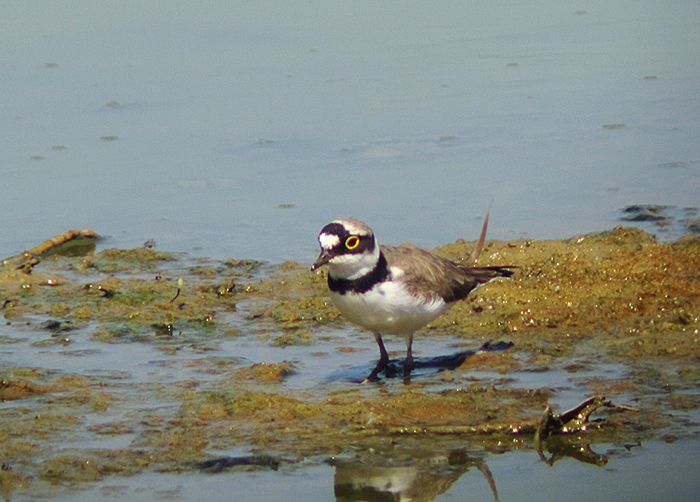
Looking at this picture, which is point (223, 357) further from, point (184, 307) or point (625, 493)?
point (625, 493)

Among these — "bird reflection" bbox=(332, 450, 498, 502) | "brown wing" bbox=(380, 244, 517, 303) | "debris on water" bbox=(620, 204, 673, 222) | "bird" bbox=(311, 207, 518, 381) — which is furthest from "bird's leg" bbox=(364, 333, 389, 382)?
"debris on water" bbox=(620, 204, 673, 222)

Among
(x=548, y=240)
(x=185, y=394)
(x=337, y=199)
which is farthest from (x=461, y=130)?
(x=185, y=394)

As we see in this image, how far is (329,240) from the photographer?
5.13 m

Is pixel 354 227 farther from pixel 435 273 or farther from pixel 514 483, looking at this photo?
pixel 514 483

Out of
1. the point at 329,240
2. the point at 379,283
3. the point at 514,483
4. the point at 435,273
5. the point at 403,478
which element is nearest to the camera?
the point at 514,483

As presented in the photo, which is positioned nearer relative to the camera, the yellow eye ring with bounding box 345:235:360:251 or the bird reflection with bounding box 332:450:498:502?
the bird reflection with bounding box 332:450:498:502

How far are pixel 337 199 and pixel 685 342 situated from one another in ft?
11.7

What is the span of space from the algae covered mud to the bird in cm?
35

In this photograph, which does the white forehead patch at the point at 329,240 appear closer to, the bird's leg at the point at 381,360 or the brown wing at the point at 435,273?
the brown wing at the point at 435,273

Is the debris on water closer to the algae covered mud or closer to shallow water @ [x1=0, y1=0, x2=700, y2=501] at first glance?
shallow water @ [x1=0, y1=0, x2=700, y2=501]

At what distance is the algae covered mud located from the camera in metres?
4.10

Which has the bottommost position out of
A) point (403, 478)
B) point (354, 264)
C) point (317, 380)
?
point (317, 380)

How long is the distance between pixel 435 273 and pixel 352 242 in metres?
0.71

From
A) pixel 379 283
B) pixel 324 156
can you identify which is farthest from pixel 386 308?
pixel 324 156
